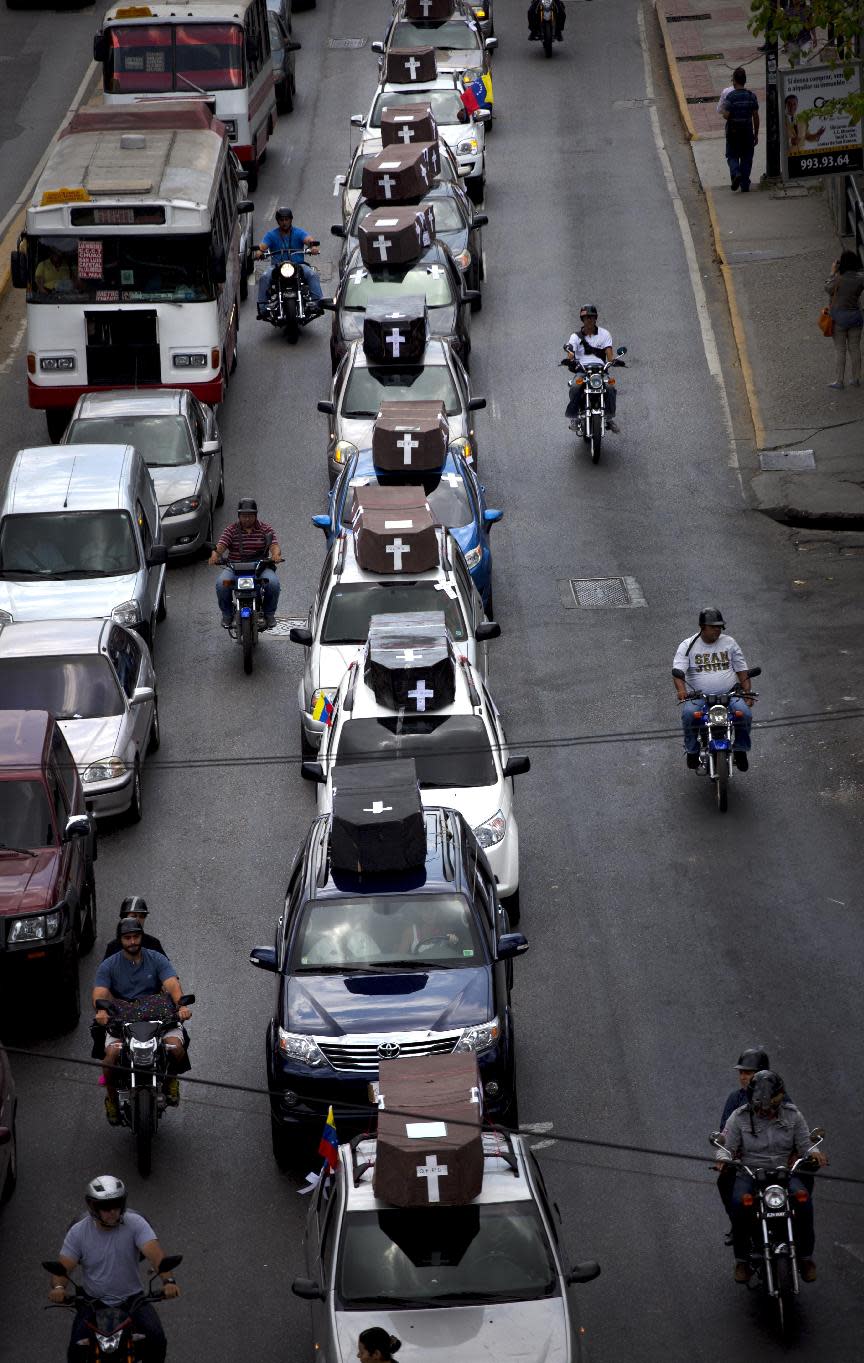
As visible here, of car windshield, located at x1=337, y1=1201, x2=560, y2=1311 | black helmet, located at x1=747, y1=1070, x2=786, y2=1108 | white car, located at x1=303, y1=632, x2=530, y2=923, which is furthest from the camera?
white car, located at x1=303, y1=632, x2=530, y2=923

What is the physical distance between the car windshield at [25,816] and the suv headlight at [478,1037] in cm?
383

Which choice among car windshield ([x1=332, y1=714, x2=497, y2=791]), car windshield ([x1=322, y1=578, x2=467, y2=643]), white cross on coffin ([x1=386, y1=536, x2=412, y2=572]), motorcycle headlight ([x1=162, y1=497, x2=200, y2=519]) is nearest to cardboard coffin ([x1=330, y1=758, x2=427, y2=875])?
car windshield ([x1=332, y1=714, x2=497, y2=791])

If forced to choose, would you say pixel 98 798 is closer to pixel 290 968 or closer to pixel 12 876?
pixel 12 876

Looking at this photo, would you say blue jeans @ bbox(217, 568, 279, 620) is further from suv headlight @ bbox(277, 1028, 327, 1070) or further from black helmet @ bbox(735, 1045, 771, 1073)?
black helmet @ bbox(735, 1045, 771, 1073)

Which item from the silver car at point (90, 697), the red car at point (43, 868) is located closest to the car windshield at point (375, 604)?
the silver car at point (90, 697)

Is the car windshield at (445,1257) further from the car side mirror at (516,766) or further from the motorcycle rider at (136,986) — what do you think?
the car side mirror at (516,766)

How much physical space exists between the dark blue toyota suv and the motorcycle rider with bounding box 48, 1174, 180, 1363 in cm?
217

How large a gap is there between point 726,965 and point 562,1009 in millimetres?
1318

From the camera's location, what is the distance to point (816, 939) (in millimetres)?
16984

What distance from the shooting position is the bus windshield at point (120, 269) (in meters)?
27.0

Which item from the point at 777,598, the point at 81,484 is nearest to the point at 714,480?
the point at 777,598

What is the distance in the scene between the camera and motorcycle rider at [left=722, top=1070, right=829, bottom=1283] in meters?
12.4

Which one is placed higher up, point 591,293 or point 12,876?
point 12,876

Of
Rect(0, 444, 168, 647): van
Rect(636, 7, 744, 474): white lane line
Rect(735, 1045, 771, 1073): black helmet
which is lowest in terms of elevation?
Rect(636, 7, 744, 474): white lane line
